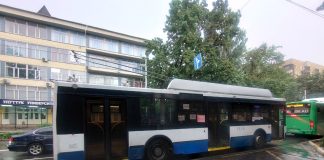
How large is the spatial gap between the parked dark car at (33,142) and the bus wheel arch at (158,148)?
6.73 meters

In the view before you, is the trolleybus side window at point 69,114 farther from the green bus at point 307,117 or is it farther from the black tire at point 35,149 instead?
the green bus at point 307,117

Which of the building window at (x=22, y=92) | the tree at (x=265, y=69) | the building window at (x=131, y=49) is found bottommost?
the building window at (x=22, y=92)

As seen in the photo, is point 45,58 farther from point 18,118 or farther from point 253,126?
point 253,126

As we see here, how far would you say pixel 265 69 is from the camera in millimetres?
39219

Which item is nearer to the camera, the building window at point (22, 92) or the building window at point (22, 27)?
the building window at point (22, 27)

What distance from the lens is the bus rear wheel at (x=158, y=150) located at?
1177 centimetres

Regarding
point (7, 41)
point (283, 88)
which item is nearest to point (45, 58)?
point (7, 41)

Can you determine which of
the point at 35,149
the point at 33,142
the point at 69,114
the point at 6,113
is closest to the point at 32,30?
the point at 6,113

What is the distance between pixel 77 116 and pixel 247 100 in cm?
869

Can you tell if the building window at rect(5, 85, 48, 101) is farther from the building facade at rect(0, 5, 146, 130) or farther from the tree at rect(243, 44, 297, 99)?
the tree at rect(243, 44, 297, 99)

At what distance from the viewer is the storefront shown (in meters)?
39.0

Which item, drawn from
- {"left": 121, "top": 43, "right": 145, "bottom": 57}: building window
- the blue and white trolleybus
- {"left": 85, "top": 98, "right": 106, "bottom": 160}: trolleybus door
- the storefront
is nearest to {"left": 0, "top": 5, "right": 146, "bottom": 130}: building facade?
the storefront

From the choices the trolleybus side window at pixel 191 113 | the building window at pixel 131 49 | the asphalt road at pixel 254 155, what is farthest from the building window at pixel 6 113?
the trolleybus side window at pixel 191 113

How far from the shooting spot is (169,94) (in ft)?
40.9
